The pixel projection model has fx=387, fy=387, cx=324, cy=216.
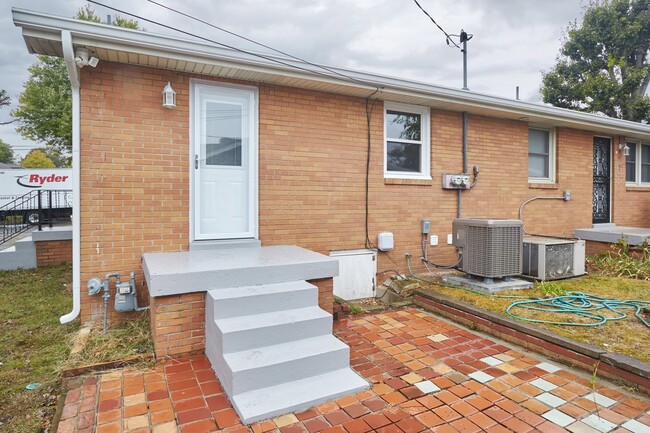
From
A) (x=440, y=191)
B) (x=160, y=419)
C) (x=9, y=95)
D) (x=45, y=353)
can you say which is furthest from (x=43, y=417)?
(x=9, y=95)

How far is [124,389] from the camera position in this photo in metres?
2.91

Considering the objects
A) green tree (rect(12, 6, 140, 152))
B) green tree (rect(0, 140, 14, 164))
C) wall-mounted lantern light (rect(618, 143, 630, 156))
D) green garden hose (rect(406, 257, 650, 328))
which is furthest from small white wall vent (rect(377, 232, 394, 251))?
green tree (rect(0, 140, 14, 164))

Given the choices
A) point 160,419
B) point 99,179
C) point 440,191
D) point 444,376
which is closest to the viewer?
point 160,419

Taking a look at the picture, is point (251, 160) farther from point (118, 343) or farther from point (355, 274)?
point (118, 343)

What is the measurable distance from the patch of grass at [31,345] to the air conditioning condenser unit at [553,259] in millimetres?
5878

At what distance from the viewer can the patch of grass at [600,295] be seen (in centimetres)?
336

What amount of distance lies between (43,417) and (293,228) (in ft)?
10.7

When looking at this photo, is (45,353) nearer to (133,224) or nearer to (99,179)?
(133,224)

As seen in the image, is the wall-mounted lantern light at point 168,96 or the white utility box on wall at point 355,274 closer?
the wall-mounted lantern light at point 168,96

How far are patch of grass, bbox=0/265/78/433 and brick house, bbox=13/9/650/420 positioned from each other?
1.83 feet

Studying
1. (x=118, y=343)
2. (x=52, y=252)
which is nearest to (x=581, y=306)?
(x=118, y=343)

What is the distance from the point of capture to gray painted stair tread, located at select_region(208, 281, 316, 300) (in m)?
3.29

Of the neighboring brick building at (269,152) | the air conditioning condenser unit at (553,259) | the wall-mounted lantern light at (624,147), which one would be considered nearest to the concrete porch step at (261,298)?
the neighboring brick building at (269,152)

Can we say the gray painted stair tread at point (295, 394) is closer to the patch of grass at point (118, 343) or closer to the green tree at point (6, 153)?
the patch of grass at point (118, 343)
